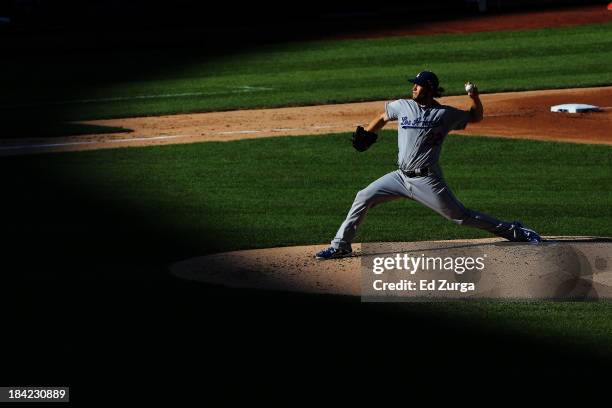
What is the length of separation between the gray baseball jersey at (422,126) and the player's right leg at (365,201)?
0.67 ft

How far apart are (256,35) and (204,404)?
2478 centimetres

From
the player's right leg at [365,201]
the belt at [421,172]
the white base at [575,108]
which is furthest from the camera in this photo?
the white base at [575,108]

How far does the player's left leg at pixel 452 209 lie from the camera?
10523mm

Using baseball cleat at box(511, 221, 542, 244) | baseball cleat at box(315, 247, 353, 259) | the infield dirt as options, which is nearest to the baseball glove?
baseball cleat at box(315, 247, 353, 259)

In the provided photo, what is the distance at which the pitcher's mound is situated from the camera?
9539 mm

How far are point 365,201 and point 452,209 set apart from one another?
2.42ft

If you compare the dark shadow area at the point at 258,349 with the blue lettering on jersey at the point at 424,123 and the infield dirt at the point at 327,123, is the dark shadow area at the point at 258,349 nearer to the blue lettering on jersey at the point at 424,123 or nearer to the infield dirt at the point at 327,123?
the blue lettering on jersey at the point at 424,123

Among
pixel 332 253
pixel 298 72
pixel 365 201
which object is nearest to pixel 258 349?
pixel 332 253

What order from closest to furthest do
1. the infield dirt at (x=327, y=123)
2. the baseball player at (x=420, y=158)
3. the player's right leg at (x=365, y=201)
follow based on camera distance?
the baseball player at (x=420, y=158)
the player's right leg at (x=365, y=201)
the infield dirt at (x=327, y=123)

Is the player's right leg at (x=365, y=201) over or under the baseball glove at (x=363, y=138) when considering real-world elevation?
under

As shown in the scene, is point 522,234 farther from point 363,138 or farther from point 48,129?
point 48,129

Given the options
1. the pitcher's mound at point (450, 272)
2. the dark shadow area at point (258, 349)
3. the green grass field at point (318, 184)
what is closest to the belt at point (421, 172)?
the pitcher's mound at point (450, 272)

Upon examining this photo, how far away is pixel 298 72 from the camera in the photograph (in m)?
26.0

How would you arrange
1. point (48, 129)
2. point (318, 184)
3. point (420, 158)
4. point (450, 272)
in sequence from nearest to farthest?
point (450, 272) → point (420, 158) → point (318, 184) → point (48, 129)
